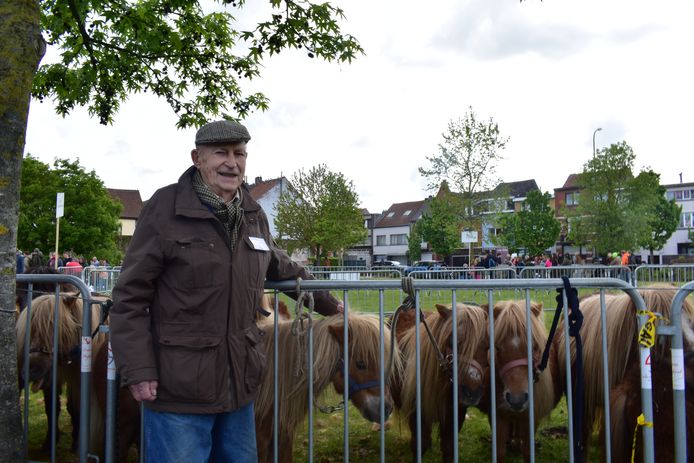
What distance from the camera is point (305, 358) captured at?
3830 mm

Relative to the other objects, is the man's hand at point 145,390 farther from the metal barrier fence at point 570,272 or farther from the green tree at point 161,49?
the metal barrier fence at point 570,272

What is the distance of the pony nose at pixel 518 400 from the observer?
3.59 meters

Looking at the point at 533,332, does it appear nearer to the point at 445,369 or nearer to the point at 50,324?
the point at 445,369

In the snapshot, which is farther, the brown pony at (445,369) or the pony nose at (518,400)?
the brown pony at (445,369)

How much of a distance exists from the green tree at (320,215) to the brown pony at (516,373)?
137 feet

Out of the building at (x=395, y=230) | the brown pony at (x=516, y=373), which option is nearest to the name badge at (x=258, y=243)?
the brown pony at (x=516, y=373)

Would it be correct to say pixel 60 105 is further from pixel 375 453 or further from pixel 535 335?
pixel 535 335

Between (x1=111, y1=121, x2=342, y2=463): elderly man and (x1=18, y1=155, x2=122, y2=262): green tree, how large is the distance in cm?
3973

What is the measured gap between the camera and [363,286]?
3309 mm

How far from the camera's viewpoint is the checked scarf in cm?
273

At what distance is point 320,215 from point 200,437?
1787 inches

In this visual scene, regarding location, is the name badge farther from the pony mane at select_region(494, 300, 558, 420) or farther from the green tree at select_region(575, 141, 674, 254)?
the green tree at select_region(575, 141, 674, 254)

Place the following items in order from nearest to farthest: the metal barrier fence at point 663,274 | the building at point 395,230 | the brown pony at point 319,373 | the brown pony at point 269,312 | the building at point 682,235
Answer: the brown pony at point 319,373 < the brown pony at point 269,312 < the metal barrier fence at point 663,274 < the building at point 682,235 < the building at point 395,230

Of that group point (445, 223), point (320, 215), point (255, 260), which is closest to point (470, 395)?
point (255, 260)
